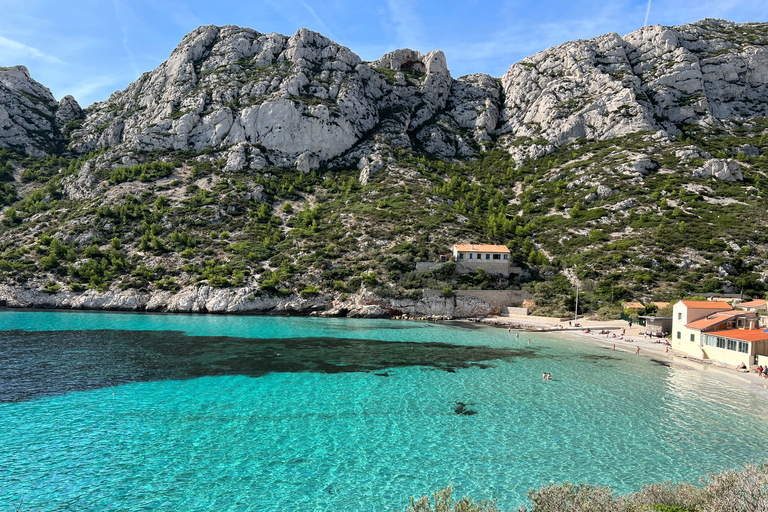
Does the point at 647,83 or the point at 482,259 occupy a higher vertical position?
the point at 647,83

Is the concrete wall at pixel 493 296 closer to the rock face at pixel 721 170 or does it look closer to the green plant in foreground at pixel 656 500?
the rock face at pixel 721 170

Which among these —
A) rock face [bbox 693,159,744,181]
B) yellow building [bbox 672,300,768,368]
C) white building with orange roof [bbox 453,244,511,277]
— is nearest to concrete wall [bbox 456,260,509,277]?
white building with orange roof [bbox 453,244,511,277]

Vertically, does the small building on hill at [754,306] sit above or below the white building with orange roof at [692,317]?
above

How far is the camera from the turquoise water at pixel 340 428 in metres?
11.2

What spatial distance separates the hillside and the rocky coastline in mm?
321

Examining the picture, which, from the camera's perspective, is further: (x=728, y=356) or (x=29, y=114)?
(x=29, y=114)

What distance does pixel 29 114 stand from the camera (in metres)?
99.8

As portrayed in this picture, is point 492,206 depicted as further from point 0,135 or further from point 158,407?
point 0,135

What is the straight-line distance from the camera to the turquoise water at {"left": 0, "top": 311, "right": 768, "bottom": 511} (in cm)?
1117

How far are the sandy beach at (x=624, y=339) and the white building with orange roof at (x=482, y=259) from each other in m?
9.35

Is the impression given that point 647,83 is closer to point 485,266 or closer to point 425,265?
point 485,266

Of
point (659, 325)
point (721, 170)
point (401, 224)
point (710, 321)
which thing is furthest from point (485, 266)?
point (721, 170)

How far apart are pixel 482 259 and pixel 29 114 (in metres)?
124

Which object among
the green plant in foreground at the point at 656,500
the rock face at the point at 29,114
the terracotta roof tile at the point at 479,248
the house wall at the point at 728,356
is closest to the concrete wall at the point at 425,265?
the terracotta roof tile at the point at 479,248
